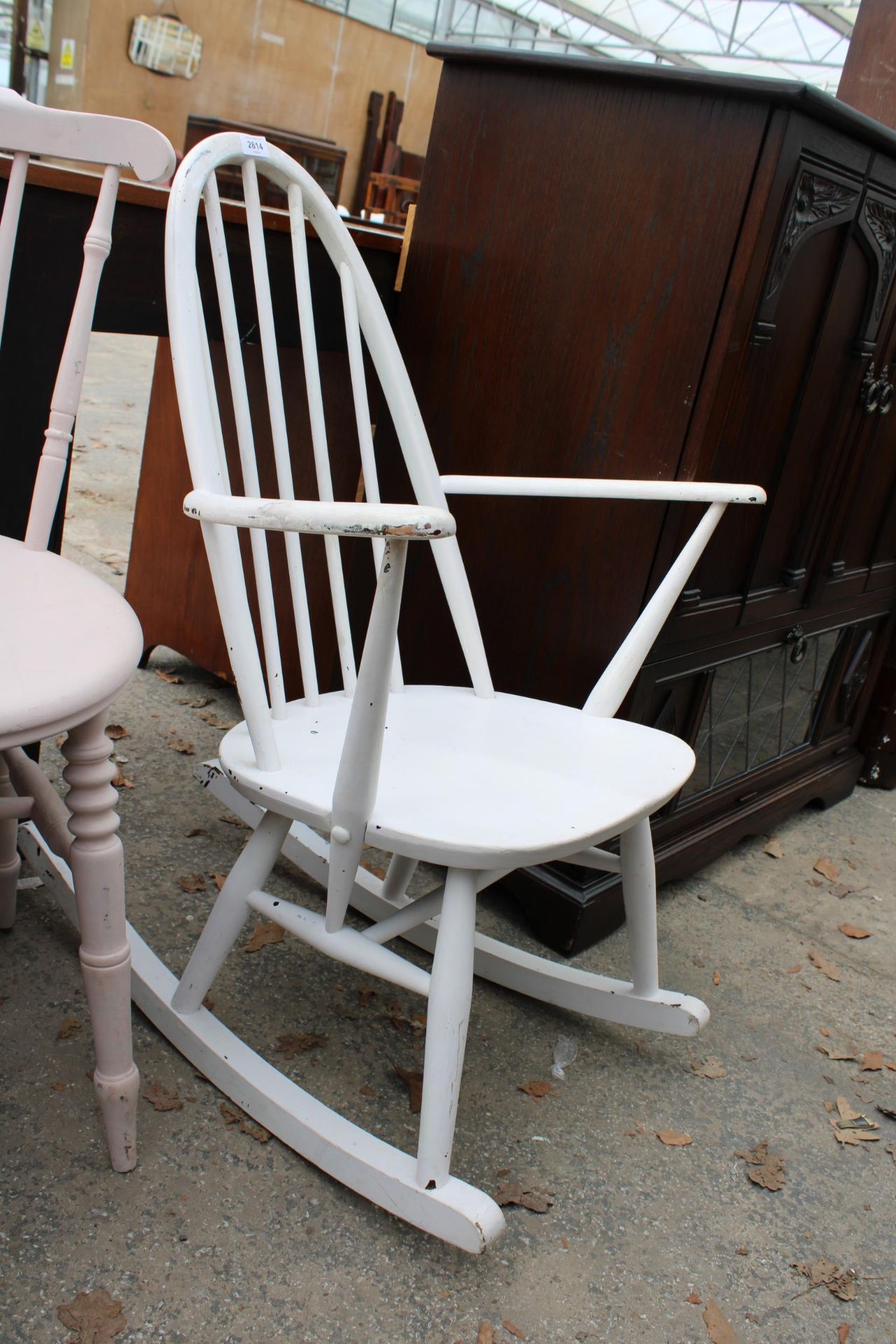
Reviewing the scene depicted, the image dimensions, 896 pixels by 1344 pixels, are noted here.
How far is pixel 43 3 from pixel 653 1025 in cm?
1037

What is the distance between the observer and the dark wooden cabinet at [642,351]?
137 centimetres

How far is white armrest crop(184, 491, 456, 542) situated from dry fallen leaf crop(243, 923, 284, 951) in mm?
771

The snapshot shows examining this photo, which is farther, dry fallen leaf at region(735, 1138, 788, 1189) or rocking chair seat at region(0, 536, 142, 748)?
dry fallen leaf at region(735, 1138, 788, 1189)

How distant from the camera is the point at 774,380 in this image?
1.55 meters

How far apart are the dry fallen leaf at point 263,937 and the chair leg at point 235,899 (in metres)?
0.27

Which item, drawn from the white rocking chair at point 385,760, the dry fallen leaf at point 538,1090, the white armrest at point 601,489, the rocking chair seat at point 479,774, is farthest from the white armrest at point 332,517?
the dry fallen leaf at point 538,1090

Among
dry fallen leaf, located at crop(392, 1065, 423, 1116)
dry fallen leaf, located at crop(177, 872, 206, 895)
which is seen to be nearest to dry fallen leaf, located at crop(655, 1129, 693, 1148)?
dry fallen leaf, located at crop(392, 1065, 423, 1116)

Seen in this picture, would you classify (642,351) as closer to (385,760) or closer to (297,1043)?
(385,760)

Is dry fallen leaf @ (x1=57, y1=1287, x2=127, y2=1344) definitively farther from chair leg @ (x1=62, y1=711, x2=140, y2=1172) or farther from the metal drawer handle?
the metal drawer handle

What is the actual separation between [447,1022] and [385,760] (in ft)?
0.91

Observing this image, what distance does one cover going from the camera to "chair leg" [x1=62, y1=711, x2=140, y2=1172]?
941 mm

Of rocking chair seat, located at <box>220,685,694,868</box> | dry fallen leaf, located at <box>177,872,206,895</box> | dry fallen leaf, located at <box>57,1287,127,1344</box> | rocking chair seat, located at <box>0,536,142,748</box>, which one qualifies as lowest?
dry fallen leaf, located at <box>57,1287,127,1344</box>

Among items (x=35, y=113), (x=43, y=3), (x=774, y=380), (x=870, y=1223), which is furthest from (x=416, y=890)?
(x=43, y=3)

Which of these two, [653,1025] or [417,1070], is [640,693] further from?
[417,1070]
